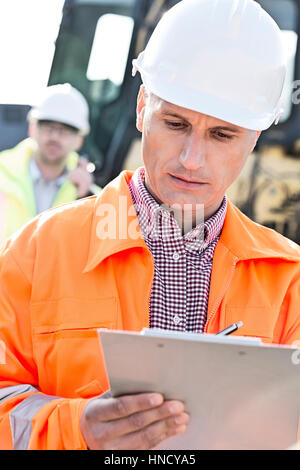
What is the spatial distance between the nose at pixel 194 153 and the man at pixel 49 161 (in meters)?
3.56

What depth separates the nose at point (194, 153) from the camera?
1.98 metres

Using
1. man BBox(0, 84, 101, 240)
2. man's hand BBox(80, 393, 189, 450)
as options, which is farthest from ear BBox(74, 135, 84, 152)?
man's hand BBox(80, 393, 189, 450)

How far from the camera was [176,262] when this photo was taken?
84.6 inches

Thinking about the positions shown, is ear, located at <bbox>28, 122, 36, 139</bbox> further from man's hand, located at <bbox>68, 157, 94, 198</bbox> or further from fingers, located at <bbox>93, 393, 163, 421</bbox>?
fingers, located at <bbox>93, 393, 163, 421</bbox>

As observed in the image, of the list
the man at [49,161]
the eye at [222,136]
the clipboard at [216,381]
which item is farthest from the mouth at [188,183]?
the man at [49,161]

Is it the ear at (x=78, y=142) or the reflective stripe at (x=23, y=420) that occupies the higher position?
the ear at (x=78, y=142)

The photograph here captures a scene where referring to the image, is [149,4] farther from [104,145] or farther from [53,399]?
[53,399]

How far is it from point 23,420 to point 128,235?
0.58 metres

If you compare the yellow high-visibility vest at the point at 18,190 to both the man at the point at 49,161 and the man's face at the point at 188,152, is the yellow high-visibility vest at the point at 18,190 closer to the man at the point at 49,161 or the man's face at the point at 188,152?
the man at the point at 49,161

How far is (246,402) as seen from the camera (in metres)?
1.62

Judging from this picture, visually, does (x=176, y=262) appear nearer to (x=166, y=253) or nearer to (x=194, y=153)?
(x=166, y=253)

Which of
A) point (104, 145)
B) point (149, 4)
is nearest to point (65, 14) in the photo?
point (149, 4)

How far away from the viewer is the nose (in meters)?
1.98

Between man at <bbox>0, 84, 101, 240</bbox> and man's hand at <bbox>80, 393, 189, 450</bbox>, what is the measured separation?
12.6ft
